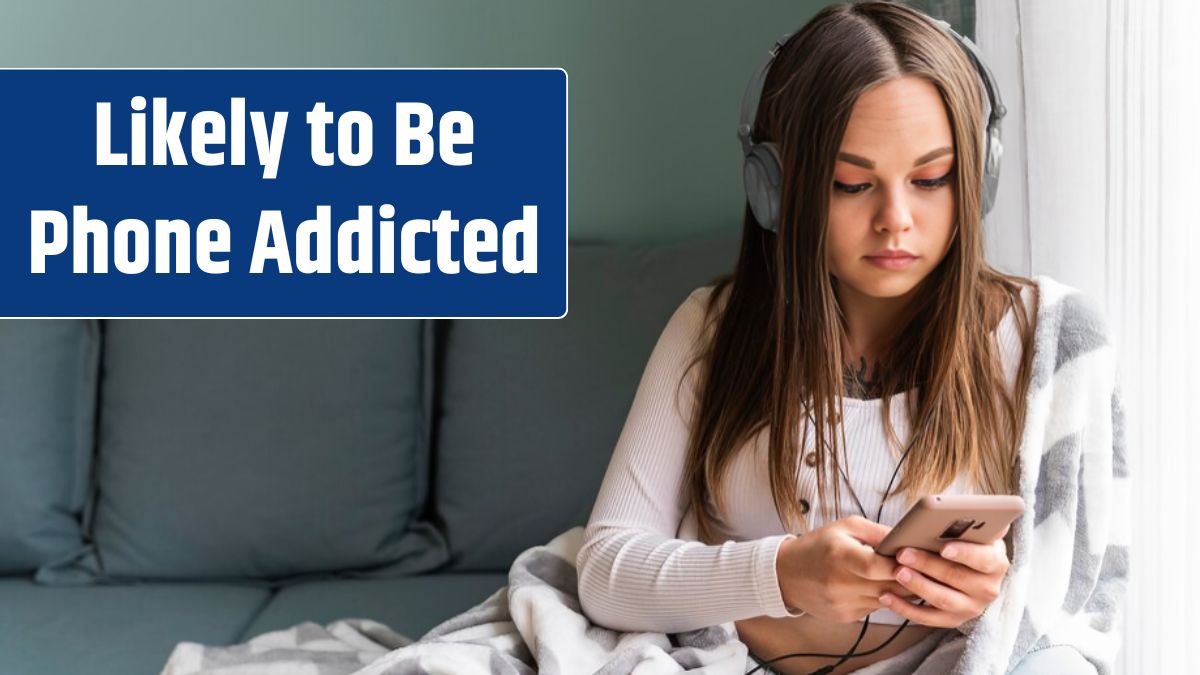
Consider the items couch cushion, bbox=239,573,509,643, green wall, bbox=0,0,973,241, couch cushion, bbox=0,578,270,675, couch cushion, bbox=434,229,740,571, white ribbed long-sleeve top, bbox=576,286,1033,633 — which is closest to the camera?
white ribbed long-sleeve top, bbox=576,286,1033,633

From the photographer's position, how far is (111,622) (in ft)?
5.59

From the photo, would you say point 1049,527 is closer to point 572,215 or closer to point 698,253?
point 698,253

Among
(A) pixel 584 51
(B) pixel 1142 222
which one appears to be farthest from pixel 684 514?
(A) pixel 584 51

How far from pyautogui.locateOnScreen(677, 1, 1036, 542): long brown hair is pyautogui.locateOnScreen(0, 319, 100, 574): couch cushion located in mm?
1135

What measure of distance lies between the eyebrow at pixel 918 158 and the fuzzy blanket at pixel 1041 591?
0.56ft

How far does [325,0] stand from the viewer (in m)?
2.16

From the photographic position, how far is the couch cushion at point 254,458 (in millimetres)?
1885

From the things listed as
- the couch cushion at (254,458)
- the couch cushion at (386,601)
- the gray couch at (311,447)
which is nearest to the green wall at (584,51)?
the gray couch at (311,447)

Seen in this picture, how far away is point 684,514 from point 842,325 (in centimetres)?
23

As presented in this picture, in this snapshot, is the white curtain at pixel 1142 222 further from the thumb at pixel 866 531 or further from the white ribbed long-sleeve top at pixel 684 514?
the thumb at pixel 866 531

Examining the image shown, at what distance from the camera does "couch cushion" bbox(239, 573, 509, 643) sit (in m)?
1.69

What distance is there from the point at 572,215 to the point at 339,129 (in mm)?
403

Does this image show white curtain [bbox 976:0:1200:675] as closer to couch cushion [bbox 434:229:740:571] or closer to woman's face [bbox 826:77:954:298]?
woman's face [bbox 826:77:954:298]

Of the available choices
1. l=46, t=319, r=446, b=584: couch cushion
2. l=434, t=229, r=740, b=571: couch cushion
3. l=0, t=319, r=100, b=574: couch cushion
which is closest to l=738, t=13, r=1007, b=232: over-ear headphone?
l=434, t=229, r=740, b=571: couch cushion
